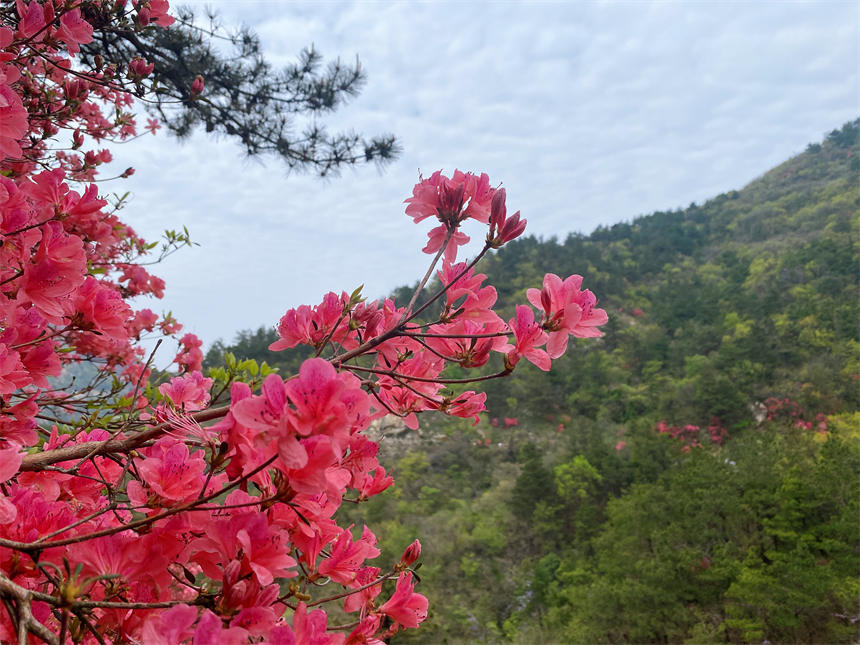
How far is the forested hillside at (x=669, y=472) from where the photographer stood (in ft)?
19.1

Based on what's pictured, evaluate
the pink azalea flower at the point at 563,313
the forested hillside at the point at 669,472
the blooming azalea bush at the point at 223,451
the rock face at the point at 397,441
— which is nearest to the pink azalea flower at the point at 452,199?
the blooming azalea bush at the point at 223,451

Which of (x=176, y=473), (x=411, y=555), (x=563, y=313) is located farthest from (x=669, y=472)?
(x=176, y=473)

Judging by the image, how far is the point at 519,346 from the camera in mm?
779

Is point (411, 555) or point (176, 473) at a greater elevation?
point (176, 473)

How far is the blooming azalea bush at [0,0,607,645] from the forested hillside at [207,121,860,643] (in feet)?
13.7

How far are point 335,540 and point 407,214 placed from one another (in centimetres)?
54

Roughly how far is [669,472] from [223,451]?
9847 millimetres

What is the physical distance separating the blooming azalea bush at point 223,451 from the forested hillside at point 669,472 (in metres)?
4.18

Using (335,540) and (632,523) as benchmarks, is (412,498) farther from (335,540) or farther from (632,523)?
(335,540)

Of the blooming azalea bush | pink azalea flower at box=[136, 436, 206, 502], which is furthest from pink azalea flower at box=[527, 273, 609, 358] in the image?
pink azalea flower at box=[136, 436, 206, 502]

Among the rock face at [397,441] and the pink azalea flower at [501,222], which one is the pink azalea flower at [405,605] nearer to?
the pink azalea flower at [501,222]

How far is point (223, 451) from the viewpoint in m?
0.58

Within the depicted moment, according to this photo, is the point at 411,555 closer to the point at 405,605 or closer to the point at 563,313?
the point at 405,605

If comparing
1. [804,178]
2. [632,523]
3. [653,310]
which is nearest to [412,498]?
[632,523]
